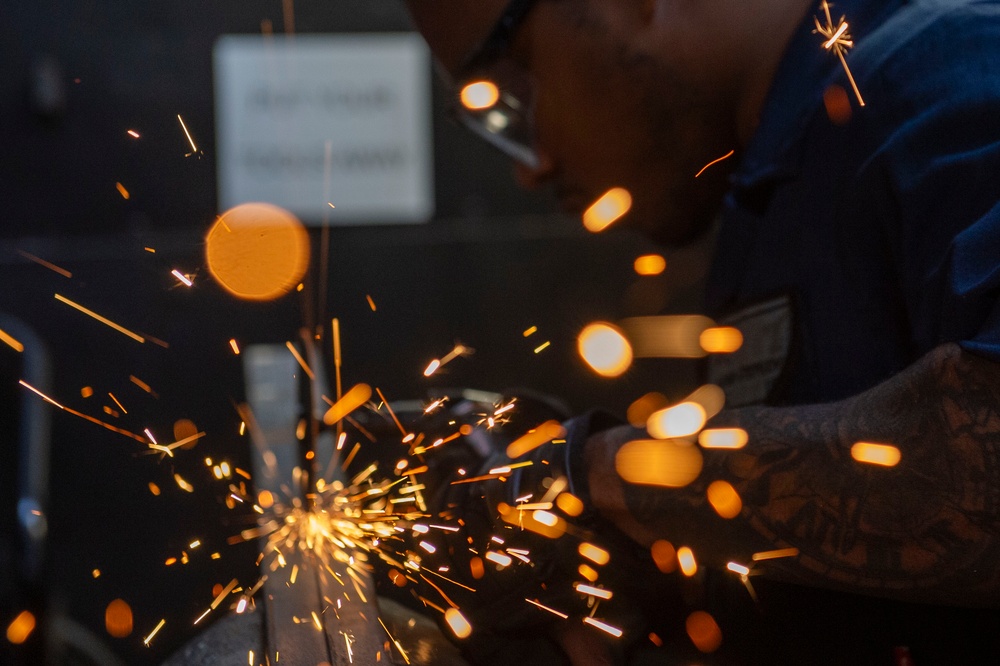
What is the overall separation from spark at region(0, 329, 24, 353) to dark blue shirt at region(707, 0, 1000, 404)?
1835mm

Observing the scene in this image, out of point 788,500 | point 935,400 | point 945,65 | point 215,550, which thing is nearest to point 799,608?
point 788,500

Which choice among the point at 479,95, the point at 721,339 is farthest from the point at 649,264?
the point at 721,339

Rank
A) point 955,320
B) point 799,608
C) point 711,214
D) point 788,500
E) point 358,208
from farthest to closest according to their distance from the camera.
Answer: point 358,208
point 711,214
point 799,608
point 788,500
point 955,320

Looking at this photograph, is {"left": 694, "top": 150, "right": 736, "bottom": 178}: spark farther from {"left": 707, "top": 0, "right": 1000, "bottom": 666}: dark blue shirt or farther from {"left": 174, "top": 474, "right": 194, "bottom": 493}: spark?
{"left": 174, "top": 474, "right": 194, "bottom": 493}: spark

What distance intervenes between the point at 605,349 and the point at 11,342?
174 cm

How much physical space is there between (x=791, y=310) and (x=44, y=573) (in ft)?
5.14

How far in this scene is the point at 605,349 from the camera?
2842mm

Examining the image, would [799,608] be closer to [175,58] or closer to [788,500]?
[788,500]

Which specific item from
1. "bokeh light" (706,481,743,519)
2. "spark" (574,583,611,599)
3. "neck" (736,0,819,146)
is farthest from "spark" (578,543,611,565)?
"neck" (736,0,819,146)

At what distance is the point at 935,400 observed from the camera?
88 centimetres

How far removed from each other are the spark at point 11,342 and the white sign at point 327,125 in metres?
0.71

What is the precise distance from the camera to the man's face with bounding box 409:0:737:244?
1361 mm

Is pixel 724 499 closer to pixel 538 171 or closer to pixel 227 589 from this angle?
pixel 538 171

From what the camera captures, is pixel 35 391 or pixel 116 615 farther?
pixel 116 615
